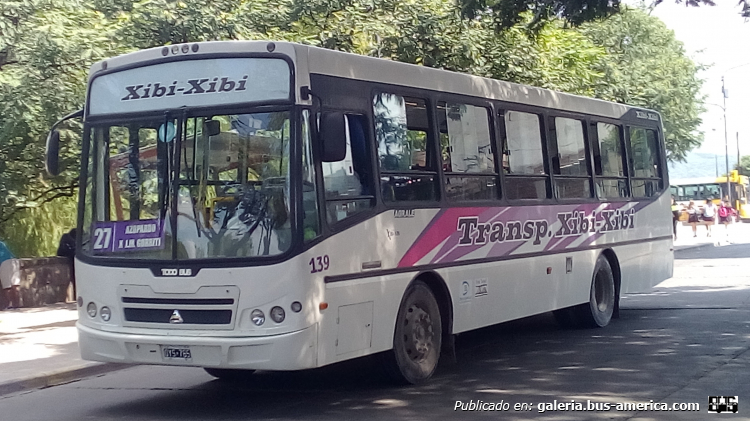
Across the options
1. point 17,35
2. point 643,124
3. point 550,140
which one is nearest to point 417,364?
point 550,140

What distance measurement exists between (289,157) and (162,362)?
6.51 ft

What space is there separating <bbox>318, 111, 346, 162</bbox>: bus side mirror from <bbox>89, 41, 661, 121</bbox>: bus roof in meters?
0.35

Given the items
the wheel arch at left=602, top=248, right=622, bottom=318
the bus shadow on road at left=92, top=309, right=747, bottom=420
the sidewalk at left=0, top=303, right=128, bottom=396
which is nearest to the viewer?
the bus shadow on road at left=92, top=309, right=747, bottom=420

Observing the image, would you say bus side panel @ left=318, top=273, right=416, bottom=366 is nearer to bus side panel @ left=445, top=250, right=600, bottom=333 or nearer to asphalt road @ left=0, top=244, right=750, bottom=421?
asphalt road @ left=0, top=244, right=750, bottom=421

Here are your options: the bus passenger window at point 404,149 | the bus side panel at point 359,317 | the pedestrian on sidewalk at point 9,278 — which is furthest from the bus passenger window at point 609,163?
the pedestrian on sidewalk at point 9,278

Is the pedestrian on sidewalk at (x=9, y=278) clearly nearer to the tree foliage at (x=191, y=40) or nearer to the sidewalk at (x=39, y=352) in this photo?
the sidewalk at (x=39, y=352)

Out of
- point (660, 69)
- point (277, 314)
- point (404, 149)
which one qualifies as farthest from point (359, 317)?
point (660, 69)

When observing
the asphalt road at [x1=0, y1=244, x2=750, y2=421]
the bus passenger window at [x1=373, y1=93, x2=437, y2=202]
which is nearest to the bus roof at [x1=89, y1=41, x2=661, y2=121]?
the bus passenger window at [x1=373, y1=93, x2=437, y2=202]

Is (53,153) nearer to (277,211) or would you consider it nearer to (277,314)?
(277,211)

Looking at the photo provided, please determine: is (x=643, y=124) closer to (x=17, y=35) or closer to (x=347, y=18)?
(x=347, y=18)

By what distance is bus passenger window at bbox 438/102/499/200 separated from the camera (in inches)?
400

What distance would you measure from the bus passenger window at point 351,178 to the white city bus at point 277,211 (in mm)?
19

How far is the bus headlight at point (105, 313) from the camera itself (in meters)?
8.62

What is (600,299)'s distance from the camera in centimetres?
1389
